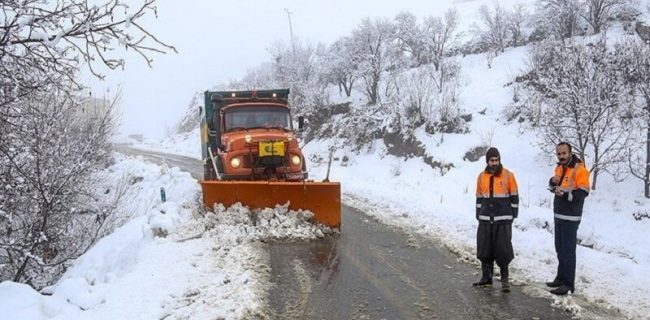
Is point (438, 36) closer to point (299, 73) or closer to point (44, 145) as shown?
point (299, 73)

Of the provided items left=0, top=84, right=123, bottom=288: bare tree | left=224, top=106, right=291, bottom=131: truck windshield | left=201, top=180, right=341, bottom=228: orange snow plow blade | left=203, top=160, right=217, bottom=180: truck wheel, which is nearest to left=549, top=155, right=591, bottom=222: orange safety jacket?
left=201, top=180, right=341, bottom=228: orange snow plow blade

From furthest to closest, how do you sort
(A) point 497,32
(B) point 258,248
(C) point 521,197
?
(A) point 497,32 → (C) point 521,197 → (B) point 258,248

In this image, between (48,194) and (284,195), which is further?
(284,195)

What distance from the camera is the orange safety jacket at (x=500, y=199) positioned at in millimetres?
6082

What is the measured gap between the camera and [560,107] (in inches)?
537

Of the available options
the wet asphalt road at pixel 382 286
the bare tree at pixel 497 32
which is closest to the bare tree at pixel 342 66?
the bare tree at pixel 497 32

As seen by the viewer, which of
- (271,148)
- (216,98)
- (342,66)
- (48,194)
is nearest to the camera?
(48,194)

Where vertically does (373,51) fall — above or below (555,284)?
above

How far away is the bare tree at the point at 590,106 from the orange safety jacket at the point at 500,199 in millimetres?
8203

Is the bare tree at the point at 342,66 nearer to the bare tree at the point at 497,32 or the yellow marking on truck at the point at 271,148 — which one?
the bare tree at the point at 497,32

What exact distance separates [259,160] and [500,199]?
5.43 m

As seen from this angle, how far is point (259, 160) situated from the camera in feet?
33.6

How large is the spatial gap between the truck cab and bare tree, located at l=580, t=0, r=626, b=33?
1545 cm

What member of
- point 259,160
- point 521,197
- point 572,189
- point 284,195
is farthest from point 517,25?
point 572,189
